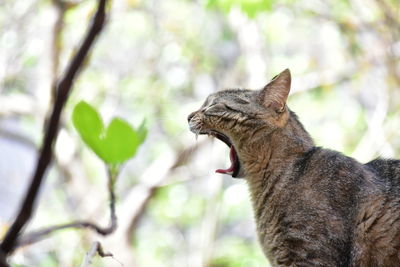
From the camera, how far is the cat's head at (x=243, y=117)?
1858mm

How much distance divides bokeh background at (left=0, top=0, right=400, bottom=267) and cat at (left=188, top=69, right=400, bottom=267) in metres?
1.84

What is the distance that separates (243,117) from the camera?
188 cm

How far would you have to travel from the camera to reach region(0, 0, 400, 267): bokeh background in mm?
4594

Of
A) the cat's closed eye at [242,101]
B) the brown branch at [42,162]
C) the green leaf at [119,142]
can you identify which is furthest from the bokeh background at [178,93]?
the brown branch at [42,162]

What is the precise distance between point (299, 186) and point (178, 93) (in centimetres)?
494

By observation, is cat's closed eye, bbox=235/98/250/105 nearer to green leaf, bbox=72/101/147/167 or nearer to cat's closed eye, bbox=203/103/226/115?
cat's closed eye, bbox=203/103/226/115

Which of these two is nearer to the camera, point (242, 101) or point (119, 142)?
point (119, 142)

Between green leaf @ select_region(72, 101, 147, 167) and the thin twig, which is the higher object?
green leaf @ select_region(72, 101, 147, 167)

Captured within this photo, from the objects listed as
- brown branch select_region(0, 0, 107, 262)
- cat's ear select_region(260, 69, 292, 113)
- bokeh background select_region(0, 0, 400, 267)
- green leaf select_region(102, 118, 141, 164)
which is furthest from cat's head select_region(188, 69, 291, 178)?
bokeh background select_region(0, 0, 400, 267)

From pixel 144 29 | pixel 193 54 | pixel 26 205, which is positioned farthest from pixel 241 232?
pixel 26 205

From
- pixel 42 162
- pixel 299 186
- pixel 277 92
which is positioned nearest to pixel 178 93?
pixel 277 92

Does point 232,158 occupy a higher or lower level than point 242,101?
lower

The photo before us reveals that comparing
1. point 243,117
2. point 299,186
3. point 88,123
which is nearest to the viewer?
point 88,123

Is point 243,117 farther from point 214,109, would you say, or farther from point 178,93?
point 178,93
